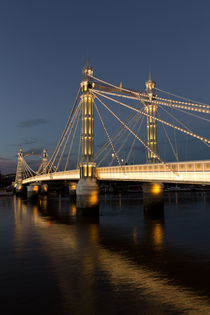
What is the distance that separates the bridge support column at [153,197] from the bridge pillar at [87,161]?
8.11m

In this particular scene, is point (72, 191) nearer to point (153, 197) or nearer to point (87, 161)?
point (87, 161)

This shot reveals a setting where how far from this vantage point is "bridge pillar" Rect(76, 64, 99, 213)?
142ft

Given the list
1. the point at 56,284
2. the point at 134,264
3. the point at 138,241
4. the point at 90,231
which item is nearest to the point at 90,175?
the point at 90,231

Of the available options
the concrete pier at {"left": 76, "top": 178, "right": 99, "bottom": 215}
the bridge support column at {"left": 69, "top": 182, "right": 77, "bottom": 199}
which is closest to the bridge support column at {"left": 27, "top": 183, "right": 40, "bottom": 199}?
the bridge support column at {"left": 69, "top": 182, "right": 77, "bottom": 199}

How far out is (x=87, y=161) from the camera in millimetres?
44344

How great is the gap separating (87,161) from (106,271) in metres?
26.7

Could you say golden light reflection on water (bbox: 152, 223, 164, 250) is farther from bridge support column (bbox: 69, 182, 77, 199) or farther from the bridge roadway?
bridge support column (bbox: 69, 182, 77, 199)

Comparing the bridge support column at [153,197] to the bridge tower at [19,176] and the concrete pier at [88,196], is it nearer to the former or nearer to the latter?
the concrete pier at [88,196]

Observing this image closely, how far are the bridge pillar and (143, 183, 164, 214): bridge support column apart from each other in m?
8.11

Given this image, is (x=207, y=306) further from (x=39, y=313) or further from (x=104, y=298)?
(x=39, y=313)

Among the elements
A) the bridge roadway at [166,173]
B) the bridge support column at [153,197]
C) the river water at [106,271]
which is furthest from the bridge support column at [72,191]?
the river water at [106,271]

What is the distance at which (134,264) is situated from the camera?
20.2 metres

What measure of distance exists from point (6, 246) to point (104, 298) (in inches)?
617

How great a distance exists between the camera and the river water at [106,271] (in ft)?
43.8
